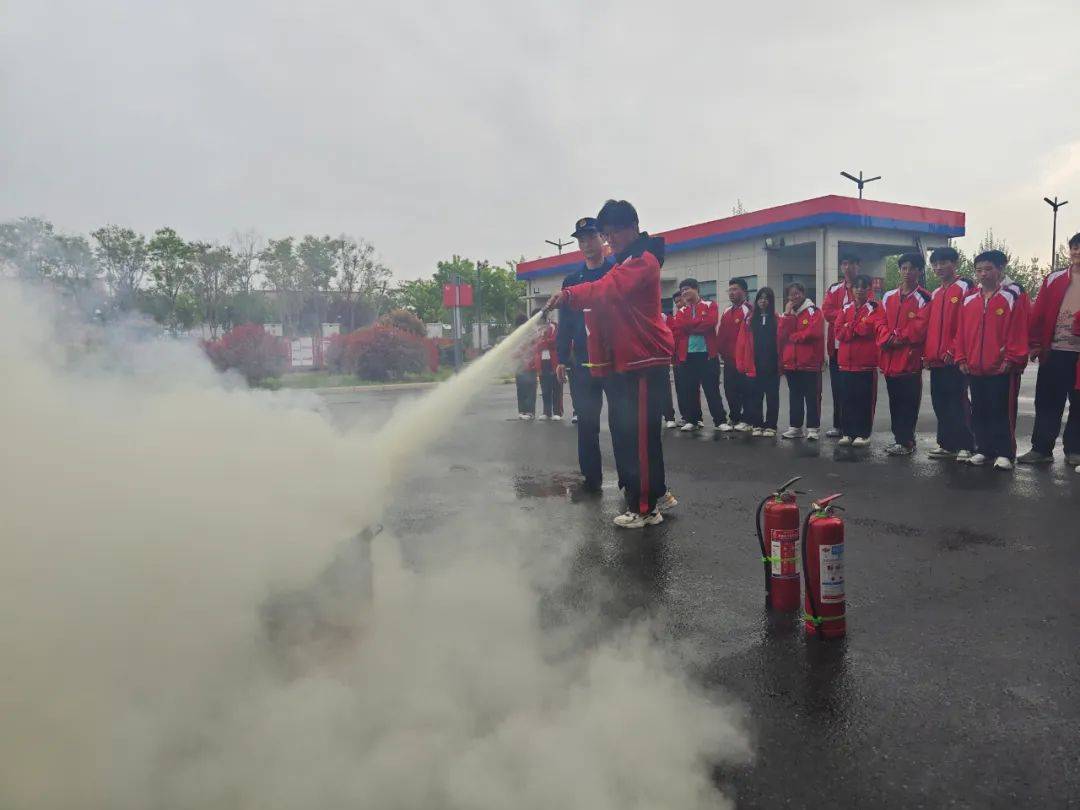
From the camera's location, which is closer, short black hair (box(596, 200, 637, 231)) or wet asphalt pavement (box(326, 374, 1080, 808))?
wet asphalt pavement (box(326, 374, 1080, 808))

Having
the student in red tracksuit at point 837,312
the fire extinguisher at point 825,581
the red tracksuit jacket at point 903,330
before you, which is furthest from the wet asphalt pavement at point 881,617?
the student in red tracksuit at point 837,312

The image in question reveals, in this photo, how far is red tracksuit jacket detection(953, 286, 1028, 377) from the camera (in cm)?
667

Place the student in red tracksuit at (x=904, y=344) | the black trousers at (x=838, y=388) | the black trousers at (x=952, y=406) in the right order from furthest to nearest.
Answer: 1. the black trousers at (x=838, y=388)
2. the student in red tracksuit at (x=904, y=344)
3. the black trousers at (x=952, y=406)

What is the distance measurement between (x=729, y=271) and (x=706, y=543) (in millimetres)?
23200

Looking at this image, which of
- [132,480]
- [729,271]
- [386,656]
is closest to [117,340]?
[132,480]

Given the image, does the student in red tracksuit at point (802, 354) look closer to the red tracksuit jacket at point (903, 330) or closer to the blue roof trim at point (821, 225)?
the red tracksuit jacket at point (903, 330)

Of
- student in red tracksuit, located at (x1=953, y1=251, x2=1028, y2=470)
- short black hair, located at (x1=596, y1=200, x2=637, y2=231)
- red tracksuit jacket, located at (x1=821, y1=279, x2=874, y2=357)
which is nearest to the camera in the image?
short black hair, located at (x1=596, y1=200, x2=637, y2=231)

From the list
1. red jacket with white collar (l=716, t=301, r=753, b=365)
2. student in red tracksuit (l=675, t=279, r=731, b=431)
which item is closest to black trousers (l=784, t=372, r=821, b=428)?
red jacket with white collar (l=716, t=301, r=753, b=365)

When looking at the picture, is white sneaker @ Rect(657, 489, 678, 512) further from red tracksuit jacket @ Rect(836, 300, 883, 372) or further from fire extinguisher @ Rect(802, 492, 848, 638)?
red tracksuit jacket @ Rect(836, 300, 883, 372)

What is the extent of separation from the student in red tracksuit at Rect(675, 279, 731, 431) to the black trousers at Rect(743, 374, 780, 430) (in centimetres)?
40

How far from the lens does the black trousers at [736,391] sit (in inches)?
392

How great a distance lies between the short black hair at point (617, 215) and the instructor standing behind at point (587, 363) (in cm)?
18

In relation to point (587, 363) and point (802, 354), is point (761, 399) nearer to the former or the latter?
point (802, 354)

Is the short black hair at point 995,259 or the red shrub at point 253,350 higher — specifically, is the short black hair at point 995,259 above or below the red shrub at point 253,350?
above
